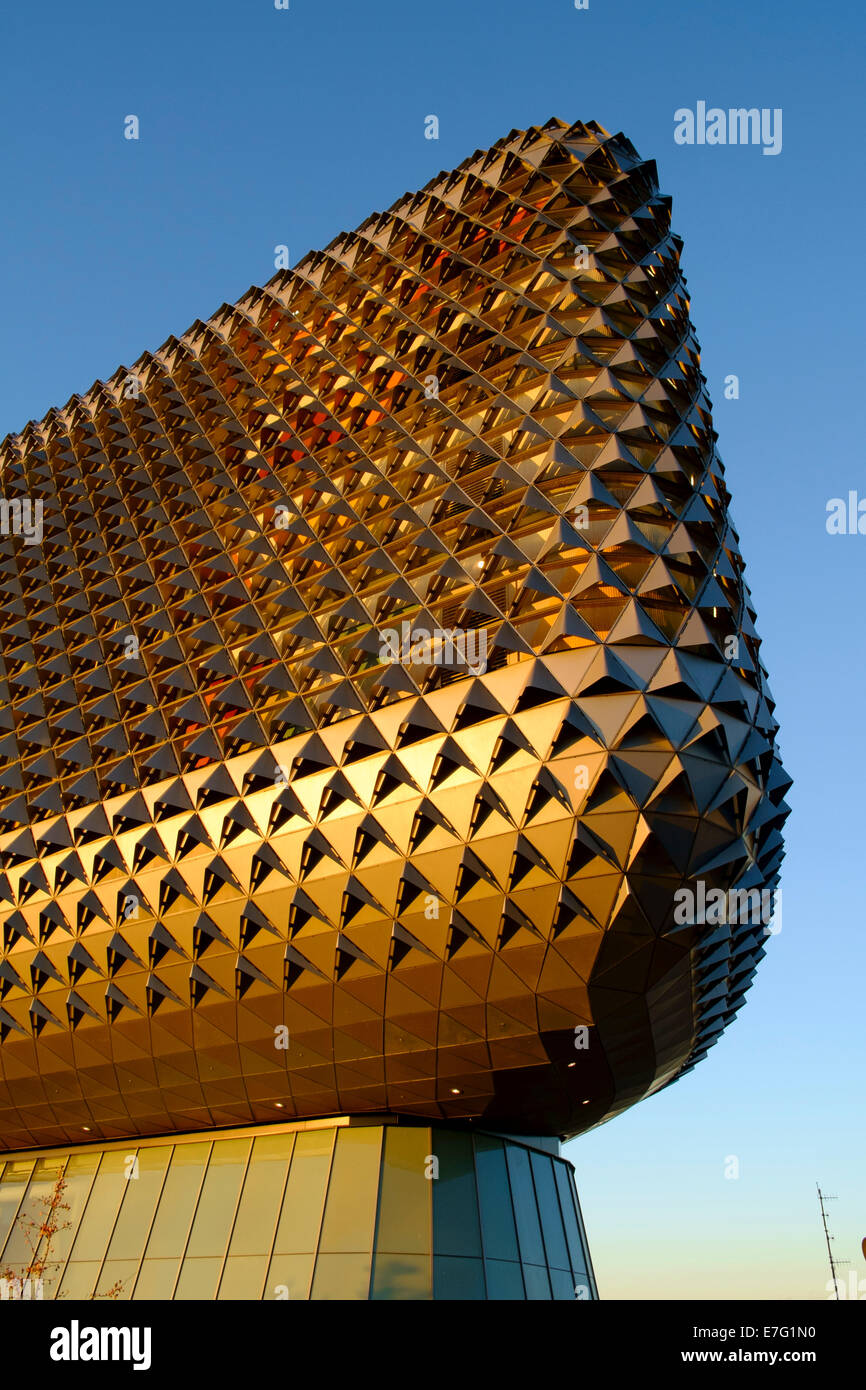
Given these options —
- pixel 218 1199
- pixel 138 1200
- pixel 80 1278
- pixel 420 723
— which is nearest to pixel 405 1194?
pixel 218 1199

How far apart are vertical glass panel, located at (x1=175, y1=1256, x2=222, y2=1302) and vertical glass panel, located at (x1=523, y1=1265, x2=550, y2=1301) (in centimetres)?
695

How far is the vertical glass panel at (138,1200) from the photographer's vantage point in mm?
23484

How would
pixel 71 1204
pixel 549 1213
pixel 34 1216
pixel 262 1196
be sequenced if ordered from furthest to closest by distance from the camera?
1. pixel 34 1216
2. pixel 71 1204
3. pixel 549 1213
4. pixel 262 1196

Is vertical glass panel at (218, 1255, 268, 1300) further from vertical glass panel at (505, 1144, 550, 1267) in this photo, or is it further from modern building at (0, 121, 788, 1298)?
vertical glass panel at (505, 1144, 550, 1267)

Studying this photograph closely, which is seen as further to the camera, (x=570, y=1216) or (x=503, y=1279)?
(x=570, y=1216)

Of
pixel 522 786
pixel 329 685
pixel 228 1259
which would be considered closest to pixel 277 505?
pixel 329 685

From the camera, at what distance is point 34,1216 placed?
1051 inches

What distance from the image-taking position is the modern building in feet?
59.9

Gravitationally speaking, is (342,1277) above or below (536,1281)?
above

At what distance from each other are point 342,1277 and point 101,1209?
29.5 feet

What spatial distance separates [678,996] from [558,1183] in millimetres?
8210

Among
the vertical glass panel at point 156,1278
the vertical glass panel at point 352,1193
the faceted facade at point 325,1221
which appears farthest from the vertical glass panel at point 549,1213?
the vertical glass panel at point 156,1278

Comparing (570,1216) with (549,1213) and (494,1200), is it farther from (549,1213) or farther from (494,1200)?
(494,1200)

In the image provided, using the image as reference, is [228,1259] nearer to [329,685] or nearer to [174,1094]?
[174,1094]
